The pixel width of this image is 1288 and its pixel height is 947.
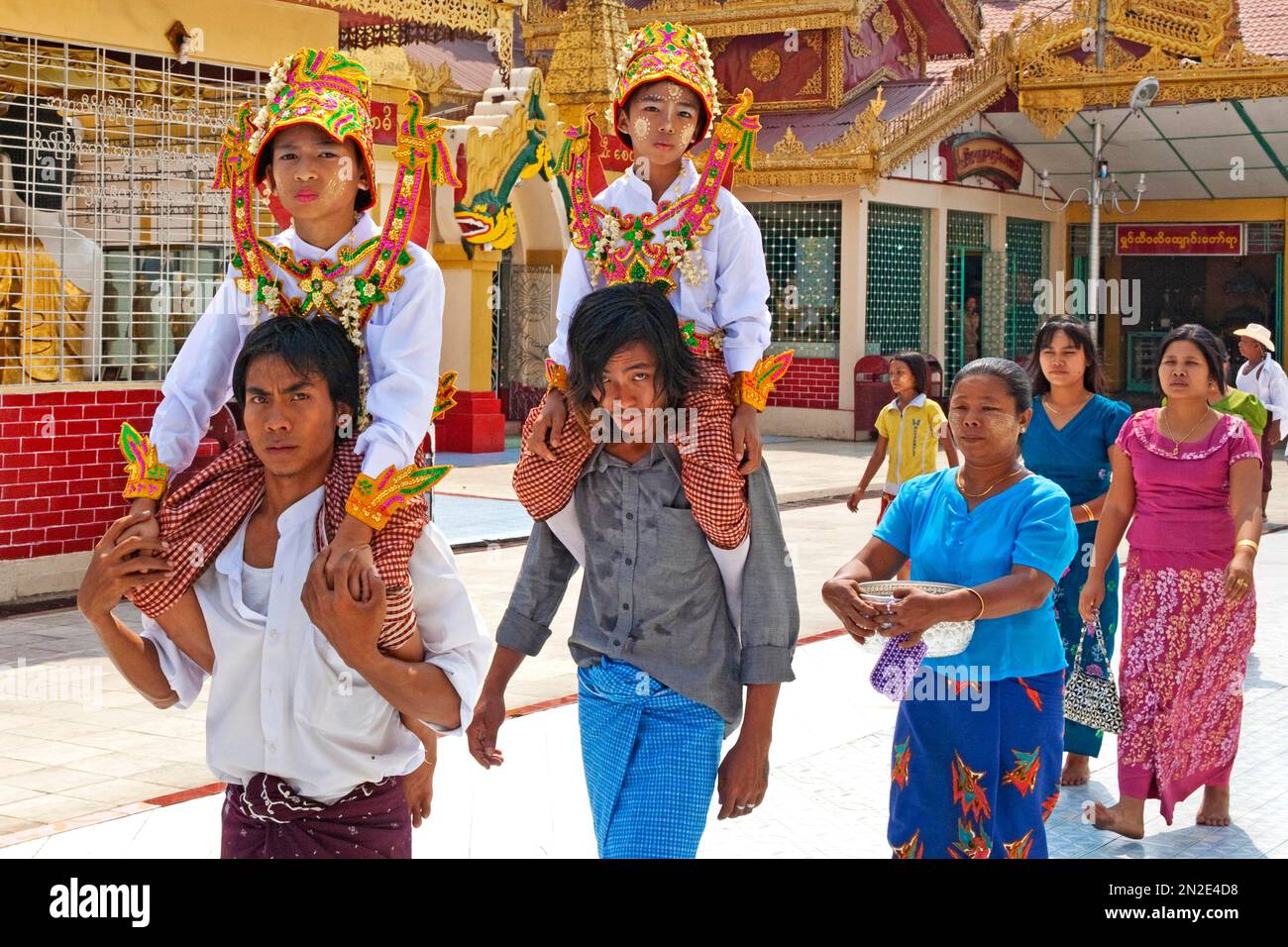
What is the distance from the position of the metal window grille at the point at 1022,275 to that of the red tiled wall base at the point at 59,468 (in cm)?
1861

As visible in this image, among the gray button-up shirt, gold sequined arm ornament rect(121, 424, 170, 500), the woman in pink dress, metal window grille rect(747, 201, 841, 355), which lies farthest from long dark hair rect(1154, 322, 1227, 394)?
metal window grille rect(747, 201, 841, 355)

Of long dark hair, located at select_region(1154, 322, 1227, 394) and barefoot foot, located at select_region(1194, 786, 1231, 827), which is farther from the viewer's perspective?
long dark hair, located at select_region(1154, 322, 1227, 394)

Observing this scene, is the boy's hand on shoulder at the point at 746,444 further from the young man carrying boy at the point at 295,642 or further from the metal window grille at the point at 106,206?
the metal window grille at the point at 106,206

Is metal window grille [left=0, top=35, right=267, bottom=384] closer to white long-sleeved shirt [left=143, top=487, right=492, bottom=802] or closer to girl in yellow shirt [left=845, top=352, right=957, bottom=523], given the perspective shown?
girl in yellow shirt [left=845, top=352, right=957, bottom=523]

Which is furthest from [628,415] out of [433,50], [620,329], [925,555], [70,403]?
[433,50]

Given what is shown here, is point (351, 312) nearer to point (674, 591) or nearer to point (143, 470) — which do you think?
point (143, 470)

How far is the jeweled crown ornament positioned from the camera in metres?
3.90

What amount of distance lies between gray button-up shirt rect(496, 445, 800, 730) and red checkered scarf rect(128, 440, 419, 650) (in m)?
0.58

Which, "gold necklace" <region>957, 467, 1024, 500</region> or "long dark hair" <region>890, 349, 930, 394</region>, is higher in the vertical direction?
"long dark hair" <region>890, 349, 930, 394</region>

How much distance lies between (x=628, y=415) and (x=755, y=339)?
0.59 metres

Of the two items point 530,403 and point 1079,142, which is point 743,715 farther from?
point 1079,142

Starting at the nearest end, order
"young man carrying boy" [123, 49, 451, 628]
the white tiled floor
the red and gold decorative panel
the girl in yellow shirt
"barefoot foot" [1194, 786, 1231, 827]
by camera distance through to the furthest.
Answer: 1. "young man carrying boy" [123, 49, 451, 628]
2. the white tiled floor
3. "barefoot foot" [1194, 786, 1231, 827]
4. the girl in yellow shirt
5. the red and gold decorative panel

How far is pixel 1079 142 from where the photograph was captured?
81.5ft

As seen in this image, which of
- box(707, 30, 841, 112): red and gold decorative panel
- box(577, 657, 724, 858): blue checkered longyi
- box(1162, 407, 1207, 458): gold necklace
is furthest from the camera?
box(707, 30, 841, 112): red and gold decorative panel
